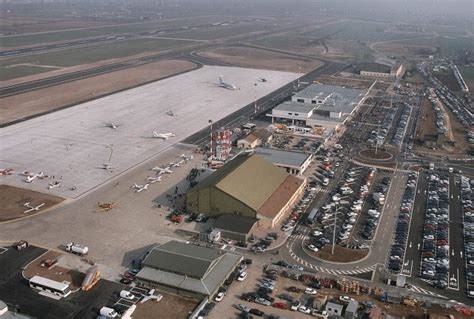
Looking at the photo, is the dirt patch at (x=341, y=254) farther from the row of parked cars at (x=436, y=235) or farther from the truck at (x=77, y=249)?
the truck at (x=77, y=249)

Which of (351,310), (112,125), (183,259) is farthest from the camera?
(112,125)

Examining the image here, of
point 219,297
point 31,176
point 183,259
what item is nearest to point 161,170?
point 31,176

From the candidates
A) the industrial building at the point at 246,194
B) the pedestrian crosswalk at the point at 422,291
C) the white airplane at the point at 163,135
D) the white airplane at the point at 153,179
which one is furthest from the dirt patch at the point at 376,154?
the pedestrian crosswalk at the point at 422,291

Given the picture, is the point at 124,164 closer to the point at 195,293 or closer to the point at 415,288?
the point at 195,293

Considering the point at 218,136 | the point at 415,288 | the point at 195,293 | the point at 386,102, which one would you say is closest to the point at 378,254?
the point at 415,288

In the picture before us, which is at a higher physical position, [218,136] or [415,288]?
[218,136]

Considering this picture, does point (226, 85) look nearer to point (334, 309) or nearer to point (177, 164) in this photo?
point (177, 164)

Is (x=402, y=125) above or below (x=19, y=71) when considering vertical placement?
below
